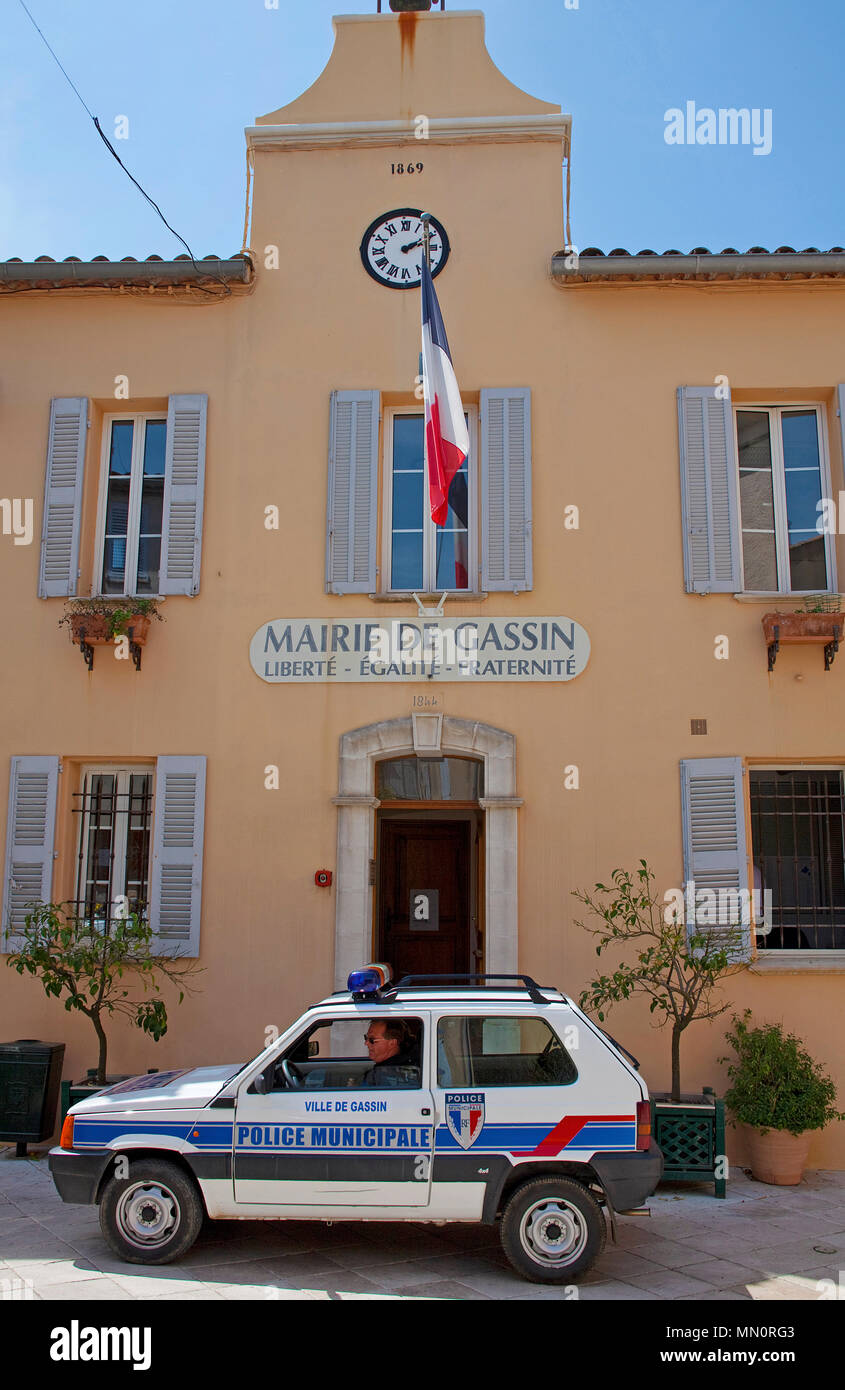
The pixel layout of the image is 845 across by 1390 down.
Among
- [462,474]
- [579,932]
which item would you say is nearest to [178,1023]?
[579,932]

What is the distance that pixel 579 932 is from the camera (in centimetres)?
883

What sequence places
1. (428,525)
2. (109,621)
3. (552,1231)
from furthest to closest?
1. (428,525)
2. (109,621)
3. (552,1231)

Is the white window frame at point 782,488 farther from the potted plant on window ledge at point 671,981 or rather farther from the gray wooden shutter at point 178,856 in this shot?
the gray wooden shutter at point 178,856

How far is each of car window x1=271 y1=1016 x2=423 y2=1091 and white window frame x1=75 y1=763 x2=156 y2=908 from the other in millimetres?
3628

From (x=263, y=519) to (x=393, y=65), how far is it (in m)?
4.37

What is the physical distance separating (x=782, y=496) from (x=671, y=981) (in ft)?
13.7

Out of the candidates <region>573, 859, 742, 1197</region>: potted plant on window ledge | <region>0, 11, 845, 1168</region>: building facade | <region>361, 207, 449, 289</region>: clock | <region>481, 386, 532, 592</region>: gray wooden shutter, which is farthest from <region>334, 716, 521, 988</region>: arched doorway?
<region>361, 207, 449, 289</region>: clock

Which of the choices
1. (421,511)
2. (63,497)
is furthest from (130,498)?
(421,511)

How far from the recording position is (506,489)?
9469 mm

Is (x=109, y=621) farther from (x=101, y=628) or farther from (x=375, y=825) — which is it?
(x=375, y=825)

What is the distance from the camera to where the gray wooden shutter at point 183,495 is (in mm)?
9531

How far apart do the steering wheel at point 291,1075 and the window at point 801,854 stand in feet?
14.3

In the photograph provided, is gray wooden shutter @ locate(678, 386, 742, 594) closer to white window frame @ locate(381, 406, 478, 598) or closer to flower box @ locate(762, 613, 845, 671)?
flower box @ locate(762, 613, 845, 671)

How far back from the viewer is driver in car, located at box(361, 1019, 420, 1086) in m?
5.96
